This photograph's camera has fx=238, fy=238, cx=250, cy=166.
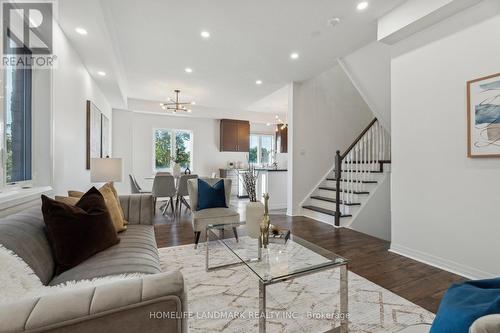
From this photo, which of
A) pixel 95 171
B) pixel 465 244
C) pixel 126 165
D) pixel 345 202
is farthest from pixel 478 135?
pixel 126 165

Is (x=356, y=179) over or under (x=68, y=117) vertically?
under

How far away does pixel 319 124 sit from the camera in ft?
17.4

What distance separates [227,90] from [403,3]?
3805 millimetres

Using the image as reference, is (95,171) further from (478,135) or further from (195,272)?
(478,135)

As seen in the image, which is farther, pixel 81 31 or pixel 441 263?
pixel 81 31

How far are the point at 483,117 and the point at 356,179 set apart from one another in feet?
7.52

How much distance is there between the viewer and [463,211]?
2314mm

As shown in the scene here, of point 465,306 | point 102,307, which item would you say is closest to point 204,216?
point 102,307

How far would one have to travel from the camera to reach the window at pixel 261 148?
8703 millimetres

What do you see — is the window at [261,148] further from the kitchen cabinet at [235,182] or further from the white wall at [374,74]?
the white wall at [374,74]

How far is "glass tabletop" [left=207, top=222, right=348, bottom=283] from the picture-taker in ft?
4.83

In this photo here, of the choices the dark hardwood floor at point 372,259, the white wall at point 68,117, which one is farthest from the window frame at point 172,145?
the white wall at point 68,117

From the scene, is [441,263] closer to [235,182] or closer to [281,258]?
[281,258]
